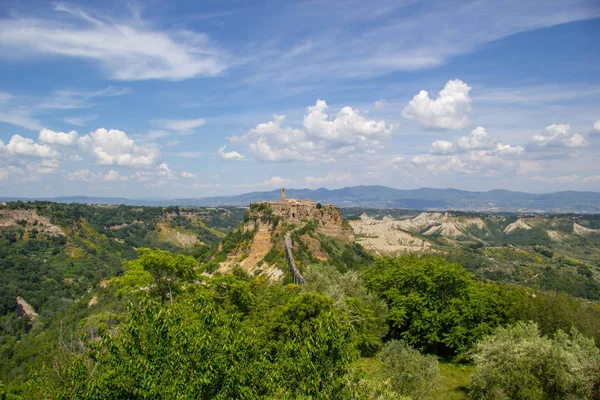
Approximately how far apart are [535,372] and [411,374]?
795cm

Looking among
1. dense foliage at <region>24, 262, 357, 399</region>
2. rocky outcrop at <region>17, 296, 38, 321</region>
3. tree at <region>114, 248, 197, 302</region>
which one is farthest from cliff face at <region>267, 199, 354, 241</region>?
rocky outcrop at <region>17, 296, 38, 321</region>

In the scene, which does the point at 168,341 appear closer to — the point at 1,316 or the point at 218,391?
the point at 218,391

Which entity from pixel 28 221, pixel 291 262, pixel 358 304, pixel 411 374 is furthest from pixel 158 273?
pixel 28 221

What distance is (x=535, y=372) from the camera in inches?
819

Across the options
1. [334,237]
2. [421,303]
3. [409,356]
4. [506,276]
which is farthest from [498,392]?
[506,276]

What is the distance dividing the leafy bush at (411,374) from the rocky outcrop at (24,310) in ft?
376

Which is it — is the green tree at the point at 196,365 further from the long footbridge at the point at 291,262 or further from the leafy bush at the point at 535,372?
the long footbridge at the point at 291,262

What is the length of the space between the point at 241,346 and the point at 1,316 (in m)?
118

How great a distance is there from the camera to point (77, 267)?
136375mm

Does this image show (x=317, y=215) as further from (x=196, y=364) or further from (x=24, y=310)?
(x=24, y=310)

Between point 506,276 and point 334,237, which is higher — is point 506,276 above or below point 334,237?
below

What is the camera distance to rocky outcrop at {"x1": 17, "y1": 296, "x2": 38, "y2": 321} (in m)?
103

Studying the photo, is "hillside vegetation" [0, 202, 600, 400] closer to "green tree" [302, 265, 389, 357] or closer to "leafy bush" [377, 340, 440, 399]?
"leafy bush" [377, 340, 440, 399]

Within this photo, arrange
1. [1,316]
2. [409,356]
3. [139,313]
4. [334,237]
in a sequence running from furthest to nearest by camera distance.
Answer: [1,316] < [334,237] < [409,356] < [139,313]
